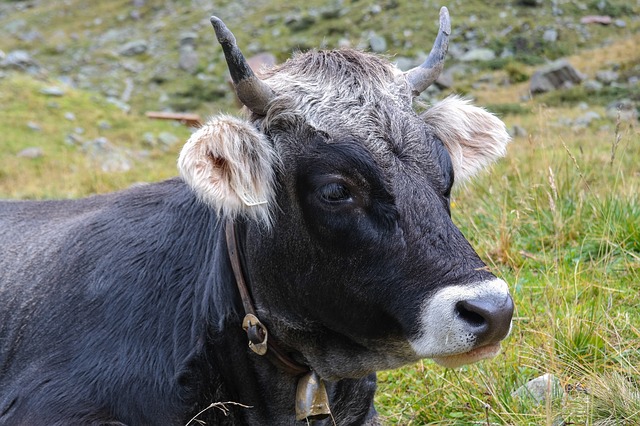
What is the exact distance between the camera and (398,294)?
2.94 metres

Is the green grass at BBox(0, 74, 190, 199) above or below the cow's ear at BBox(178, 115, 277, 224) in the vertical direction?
below

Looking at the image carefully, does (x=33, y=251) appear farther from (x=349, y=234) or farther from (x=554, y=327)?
(x=554, y=327)

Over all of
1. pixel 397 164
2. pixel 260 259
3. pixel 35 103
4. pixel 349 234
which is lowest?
pixel 35 103

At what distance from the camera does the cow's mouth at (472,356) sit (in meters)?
2.92

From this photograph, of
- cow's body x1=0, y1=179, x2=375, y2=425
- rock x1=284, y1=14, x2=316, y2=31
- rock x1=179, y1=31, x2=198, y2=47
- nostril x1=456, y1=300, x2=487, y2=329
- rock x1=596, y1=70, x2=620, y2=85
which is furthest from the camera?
rock x1=179, y1=31, x2=198, y2=47

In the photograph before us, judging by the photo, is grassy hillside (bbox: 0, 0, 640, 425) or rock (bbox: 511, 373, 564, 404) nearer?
rock (bbox: 511, 373, 564, 404)

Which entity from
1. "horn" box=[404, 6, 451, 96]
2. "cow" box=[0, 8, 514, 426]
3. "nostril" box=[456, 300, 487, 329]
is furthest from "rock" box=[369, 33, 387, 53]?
"nostril" box=[456, 300, 487, 329]

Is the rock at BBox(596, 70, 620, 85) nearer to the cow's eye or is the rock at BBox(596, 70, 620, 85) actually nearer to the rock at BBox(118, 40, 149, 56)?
the cow's eye

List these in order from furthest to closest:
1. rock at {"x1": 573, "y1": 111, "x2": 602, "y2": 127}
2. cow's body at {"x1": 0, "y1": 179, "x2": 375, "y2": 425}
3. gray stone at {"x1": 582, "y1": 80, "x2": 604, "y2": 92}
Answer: gray stone at {"x1": 582, "y1": 80, "x2": 604, "y2": 92} → rock at {"x1": 573, "y1": 111, "x2": 602, "y2": 127} → cow's body at {"x1": 0, "y1": 179, "x2": 375, "y2": 425}

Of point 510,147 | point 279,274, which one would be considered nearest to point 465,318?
point 279,274

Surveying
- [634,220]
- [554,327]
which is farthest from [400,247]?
[634,220]

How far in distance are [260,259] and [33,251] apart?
5.94 ft

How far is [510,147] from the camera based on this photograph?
30.6 feet

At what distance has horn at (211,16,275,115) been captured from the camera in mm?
3086
